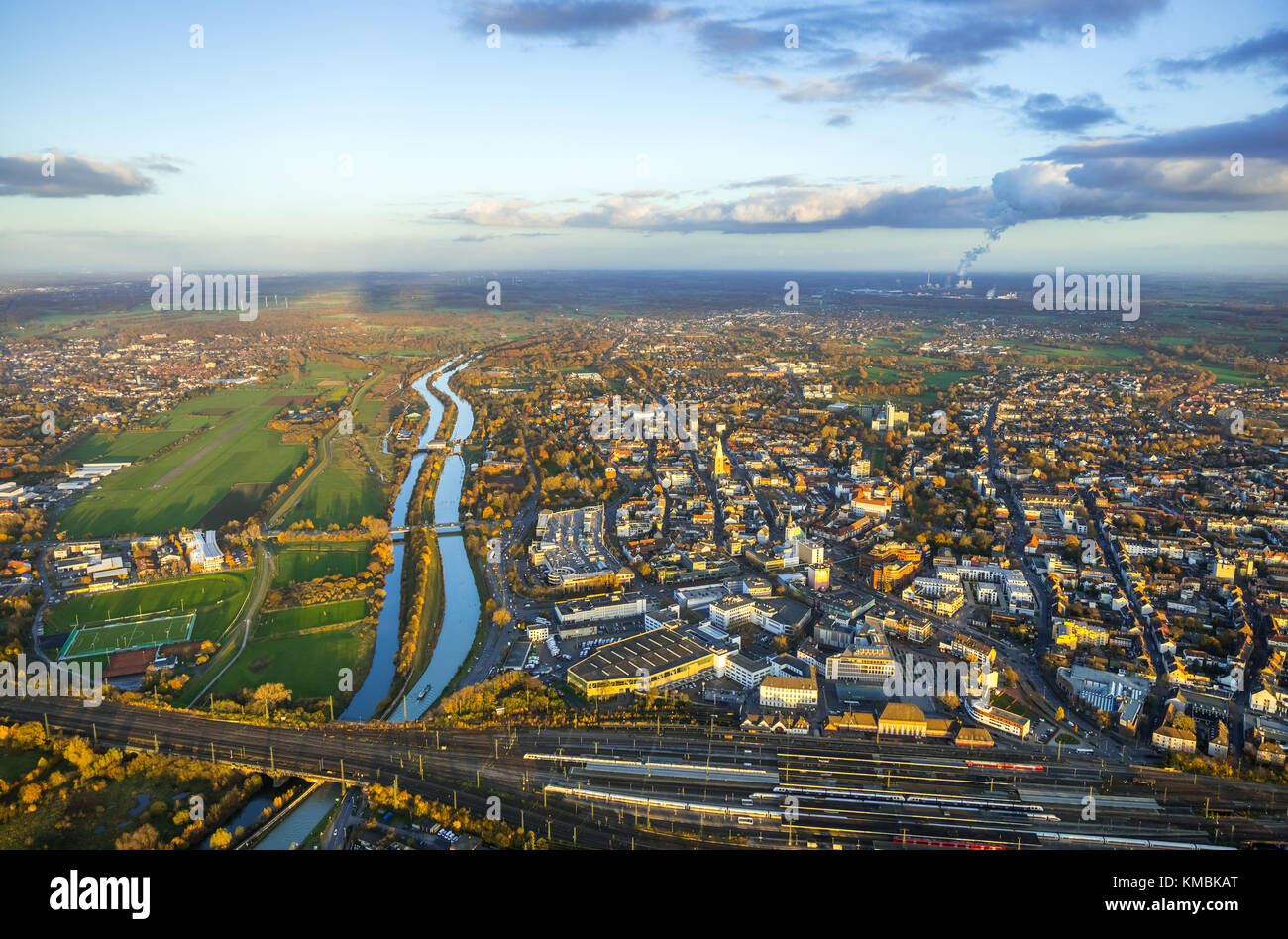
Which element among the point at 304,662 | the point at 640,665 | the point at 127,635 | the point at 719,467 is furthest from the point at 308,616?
the point at 719,467

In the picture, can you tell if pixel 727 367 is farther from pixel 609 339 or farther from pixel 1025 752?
pixel 1025 752

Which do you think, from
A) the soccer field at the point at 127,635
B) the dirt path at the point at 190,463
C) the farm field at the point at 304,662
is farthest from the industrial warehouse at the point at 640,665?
the dirt path at the point at 190,463

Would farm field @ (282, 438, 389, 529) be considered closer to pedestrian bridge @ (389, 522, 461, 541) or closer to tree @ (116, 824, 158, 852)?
pedestrian bridge @ (389, 522, 461, 541)

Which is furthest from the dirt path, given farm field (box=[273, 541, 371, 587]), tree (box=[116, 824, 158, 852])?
tree (box=[116, 824, 158, 852])

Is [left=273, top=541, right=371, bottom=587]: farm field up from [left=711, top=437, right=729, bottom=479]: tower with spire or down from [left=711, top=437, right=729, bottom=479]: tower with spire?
down

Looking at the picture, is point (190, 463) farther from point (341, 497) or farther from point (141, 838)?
point (141, 838)
